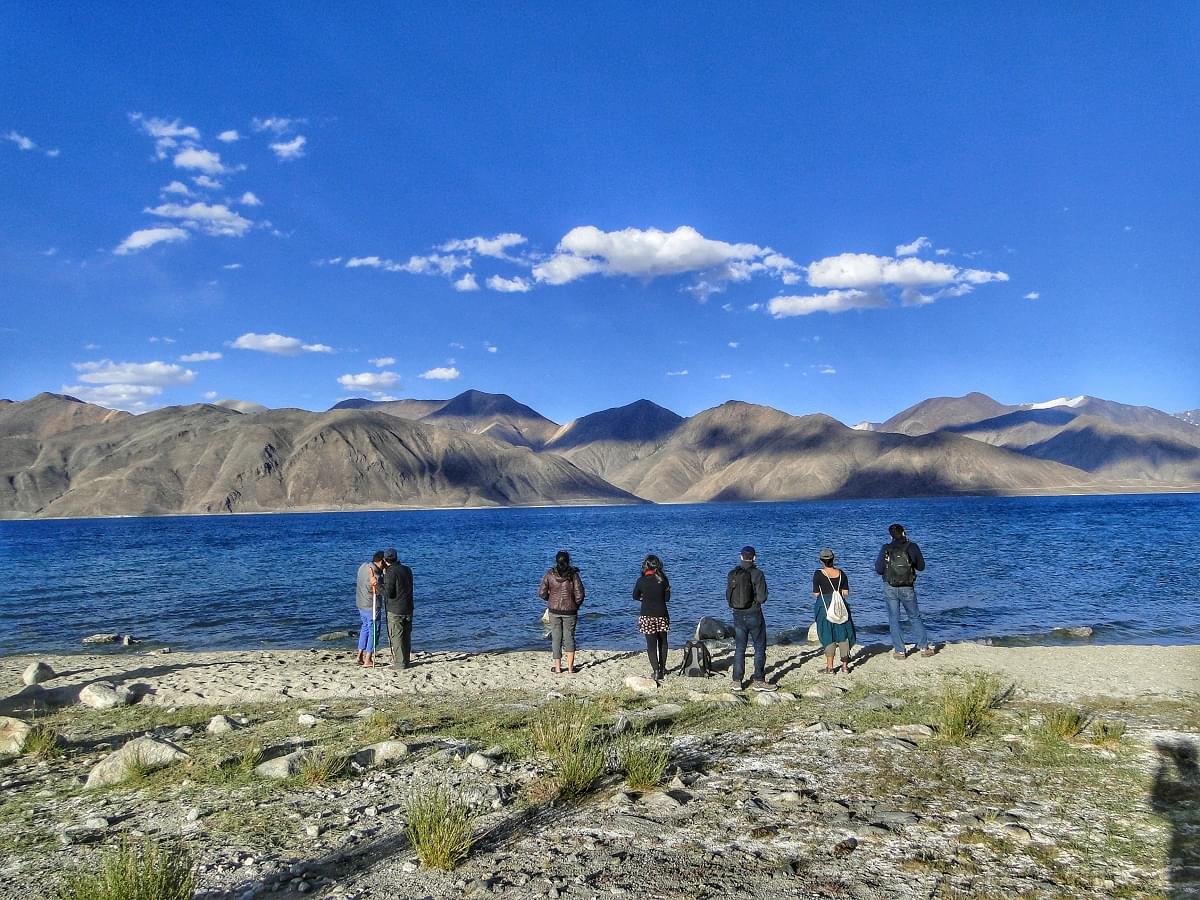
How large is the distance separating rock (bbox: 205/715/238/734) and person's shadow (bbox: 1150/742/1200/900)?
9.26 meters

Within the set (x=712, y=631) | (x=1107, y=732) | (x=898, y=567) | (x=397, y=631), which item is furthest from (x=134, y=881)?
(x=712, y=631)

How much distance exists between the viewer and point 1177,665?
13.3 meters

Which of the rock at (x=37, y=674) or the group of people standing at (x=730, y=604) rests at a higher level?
the group of people standing at (x=730, y=604)

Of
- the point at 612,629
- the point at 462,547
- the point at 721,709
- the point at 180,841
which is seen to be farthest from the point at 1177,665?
the point at 462,547

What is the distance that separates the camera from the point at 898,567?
13.6 m

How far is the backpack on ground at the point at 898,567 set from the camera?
1355 centimetres

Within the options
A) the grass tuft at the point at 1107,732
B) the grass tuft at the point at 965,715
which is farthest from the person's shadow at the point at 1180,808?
the grass tuft at the point at 965,715

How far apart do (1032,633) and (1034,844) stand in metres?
15.7

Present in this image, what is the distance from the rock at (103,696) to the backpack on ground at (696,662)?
29.2ft

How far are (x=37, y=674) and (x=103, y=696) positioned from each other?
372cm

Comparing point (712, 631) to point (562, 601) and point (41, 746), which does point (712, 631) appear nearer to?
point (562, 601)

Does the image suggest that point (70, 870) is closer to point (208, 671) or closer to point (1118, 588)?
point (208, 671)

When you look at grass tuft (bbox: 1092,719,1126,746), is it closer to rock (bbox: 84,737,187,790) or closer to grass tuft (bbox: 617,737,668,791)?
grass tuft (bbox: 617,737,668,791)

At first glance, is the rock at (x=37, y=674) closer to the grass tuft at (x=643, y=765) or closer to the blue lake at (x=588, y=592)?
→ the blue lake at (x=588, y=592)
